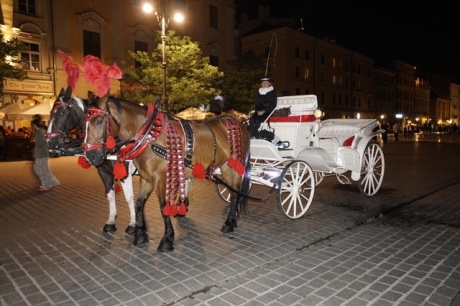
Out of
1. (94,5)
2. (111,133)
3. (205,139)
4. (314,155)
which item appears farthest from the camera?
(94,5)

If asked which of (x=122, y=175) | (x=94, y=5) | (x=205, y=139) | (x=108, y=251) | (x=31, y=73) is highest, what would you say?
(x=94, y=5)

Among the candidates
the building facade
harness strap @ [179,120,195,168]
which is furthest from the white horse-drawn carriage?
the building facade

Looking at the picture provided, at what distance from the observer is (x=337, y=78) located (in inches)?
1912

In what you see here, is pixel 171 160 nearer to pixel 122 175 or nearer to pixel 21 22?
pixel 122 175

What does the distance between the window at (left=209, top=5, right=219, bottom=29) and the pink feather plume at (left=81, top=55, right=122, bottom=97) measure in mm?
26396

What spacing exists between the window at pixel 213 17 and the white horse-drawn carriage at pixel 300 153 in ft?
78.0

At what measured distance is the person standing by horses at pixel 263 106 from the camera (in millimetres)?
6367

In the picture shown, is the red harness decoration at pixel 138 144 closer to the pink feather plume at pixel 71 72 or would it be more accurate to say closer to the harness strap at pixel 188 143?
the harness strap at pixel 188 143

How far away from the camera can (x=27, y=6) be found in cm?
2011

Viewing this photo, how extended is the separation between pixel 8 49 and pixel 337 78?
42.2 meters

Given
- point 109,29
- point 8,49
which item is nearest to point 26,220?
point 8,49

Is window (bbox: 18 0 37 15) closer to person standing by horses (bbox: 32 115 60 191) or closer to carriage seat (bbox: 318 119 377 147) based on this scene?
person standing by horses (bbox: 32 115 60 191)

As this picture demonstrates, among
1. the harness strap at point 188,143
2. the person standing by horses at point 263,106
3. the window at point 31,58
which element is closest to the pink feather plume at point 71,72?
the harness strap at point 188,143

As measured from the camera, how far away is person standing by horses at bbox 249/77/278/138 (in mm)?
6367
